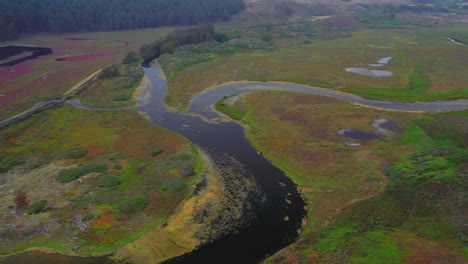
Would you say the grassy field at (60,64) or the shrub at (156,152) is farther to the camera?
the grassy field at (60,64)

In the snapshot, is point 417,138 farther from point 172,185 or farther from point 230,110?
point 172,185

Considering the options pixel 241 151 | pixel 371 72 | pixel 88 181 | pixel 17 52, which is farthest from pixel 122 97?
pixel 17 52

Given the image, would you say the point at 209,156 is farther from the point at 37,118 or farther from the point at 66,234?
the point at 37,118

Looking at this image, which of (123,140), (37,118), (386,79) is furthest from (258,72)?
(37,118)

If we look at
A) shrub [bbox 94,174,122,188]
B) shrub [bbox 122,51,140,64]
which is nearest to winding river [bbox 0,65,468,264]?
shrub [bbox 94,174,122,188]

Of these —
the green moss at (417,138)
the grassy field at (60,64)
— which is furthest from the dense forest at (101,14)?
the green moss at (417,138)

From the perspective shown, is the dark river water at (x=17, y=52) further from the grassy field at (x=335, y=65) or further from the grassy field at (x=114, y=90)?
the grassy field at (x=335, y=65)

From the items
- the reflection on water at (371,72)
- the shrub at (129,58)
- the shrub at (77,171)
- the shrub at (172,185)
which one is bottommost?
the shrub at (172,185)

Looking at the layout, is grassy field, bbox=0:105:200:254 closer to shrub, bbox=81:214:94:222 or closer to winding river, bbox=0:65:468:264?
shrub, bbox=81:214:94:222
